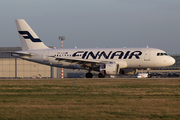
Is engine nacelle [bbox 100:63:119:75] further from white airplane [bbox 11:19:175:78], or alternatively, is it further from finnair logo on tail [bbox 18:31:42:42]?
finnair logo on tail [bbox 18:31:42:42]

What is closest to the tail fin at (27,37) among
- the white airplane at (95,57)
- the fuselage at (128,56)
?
the white airplane at (95,57)

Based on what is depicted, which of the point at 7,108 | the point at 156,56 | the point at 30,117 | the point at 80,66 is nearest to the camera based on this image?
the point at 30,117

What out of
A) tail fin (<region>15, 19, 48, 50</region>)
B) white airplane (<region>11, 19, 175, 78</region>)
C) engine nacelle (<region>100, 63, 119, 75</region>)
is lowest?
engine nacelle (<region>100, 63, 119, 75</region>)

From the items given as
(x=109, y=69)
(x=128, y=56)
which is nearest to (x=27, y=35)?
(x=109, y=69)

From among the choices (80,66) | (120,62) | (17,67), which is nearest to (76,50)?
(80,66)

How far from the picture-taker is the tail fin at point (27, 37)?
150 feet

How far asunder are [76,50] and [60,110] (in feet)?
101

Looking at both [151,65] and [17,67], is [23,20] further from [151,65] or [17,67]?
[17,67]

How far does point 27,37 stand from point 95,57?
11933mm

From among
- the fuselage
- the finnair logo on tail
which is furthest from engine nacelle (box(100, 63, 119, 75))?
the finnair logo on tail

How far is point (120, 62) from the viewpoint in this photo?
40656 mm

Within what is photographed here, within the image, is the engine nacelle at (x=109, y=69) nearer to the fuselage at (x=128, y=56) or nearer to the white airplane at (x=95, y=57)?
the white airplane at (x=95, y=57)

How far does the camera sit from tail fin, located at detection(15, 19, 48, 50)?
45794 mm

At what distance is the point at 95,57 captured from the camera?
138ft
